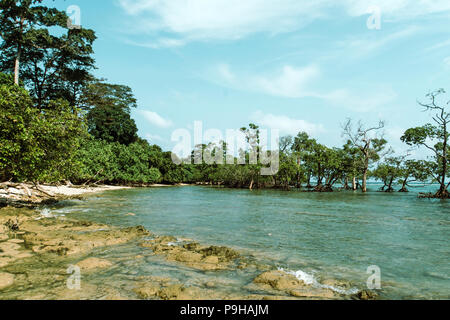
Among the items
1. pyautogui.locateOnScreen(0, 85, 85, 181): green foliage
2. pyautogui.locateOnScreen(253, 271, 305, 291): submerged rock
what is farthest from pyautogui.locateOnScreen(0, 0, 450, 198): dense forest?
pyautogui.locateOnScreen(253, 271, 305, 291): submerged rock

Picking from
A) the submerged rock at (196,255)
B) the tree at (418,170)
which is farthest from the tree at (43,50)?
the tree at (418,170)

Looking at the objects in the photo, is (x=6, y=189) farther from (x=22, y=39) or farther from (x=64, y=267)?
(x=22, y=39)

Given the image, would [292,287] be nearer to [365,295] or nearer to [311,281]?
[311,281]

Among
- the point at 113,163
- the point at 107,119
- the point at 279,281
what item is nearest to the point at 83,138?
the point at 279,281

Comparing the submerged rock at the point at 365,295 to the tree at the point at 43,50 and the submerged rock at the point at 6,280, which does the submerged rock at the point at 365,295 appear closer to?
the submerged rock at the point at 6,280

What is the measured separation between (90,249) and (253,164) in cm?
4378

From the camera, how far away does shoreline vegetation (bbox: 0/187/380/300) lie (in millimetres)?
4445

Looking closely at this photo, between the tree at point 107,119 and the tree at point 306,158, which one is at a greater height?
the tree at point 107,119

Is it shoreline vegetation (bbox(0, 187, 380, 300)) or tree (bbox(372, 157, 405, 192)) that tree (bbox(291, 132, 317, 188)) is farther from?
shoreline vegetation (bbox(0, 187, 380, 300))

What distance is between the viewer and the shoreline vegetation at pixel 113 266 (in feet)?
14.6

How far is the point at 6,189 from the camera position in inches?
625

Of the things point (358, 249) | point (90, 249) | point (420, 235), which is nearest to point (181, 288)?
point (90, 249)

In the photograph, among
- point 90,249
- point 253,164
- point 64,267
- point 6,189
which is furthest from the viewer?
point 253,164
